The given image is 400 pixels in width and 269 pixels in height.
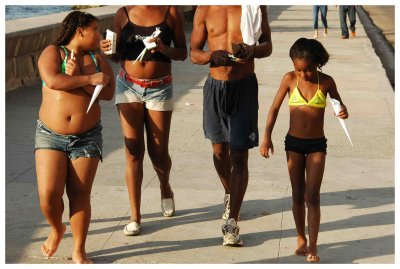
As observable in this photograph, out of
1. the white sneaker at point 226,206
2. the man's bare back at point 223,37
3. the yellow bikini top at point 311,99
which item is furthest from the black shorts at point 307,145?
the white sneaker at point 226,206

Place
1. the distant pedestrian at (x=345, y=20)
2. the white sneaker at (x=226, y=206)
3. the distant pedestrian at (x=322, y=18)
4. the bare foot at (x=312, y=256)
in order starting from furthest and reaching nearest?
the distant pedestrian at (x=322, y=18) → the distant pedestrian at (x=345, y=20) → the white sneaker at (x=226, y=206) → the bare foot at (x=312, y=256)

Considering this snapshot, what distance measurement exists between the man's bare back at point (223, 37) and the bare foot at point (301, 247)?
4.33 feet

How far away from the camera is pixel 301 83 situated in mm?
6684

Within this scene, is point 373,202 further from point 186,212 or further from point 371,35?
point 371,35

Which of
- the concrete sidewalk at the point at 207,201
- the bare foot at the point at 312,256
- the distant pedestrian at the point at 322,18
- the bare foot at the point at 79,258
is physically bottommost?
the distant pedestrian at the point at 322,18

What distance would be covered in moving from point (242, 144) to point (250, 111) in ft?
0.84

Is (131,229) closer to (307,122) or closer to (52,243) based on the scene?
(52,243)

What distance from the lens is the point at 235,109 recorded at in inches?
284

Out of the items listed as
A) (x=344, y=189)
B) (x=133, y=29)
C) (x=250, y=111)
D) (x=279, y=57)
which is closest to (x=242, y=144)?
(x=250, y=111)

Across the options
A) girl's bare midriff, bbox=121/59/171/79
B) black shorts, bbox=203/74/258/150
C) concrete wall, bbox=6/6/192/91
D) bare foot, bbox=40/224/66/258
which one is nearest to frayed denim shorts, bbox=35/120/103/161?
bare foot, bbox=40/224/66/258

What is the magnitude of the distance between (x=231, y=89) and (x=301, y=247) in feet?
4.26

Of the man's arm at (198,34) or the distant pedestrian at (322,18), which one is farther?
the distant pedestrian at (322,18)

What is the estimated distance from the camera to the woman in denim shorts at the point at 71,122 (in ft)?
20.1

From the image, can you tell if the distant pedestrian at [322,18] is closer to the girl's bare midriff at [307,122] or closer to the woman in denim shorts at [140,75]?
the woman in denim shorts at [140,75]
